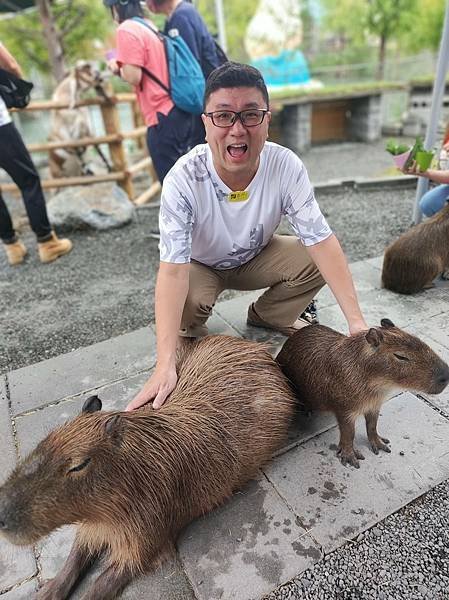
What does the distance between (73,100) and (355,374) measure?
582cm

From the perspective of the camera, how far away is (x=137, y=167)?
7105mm

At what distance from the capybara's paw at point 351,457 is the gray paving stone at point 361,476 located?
2 centimetres

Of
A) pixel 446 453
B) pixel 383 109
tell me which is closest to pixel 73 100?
pixel 446 453

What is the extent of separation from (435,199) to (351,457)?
3.00m

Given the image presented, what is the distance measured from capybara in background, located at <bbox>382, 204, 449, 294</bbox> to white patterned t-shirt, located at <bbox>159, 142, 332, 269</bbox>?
1.38m

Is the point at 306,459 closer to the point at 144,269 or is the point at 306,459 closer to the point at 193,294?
the point at 193,294

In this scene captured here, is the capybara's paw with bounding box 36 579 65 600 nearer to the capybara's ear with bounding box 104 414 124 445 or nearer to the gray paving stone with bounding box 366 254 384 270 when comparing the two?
the capybara's ear with bounding box 104 414 124 445

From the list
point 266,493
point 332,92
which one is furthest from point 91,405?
point 332,92

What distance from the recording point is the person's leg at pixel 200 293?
272cm

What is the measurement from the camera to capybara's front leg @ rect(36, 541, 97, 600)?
164cm

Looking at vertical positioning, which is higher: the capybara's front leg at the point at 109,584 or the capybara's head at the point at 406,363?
the capybara's head at the point at 406,363

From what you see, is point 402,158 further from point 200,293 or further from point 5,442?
point 5,442

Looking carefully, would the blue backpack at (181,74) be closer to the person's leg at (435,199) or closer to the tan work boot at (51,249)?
the tan work boot at (51,249)

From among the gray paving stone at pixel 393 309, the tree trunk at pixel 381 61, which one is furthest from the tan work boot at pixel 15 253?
the tree trunk at pixel 381 61
